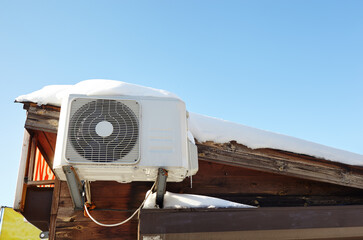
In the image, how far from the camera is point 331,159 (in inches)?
139

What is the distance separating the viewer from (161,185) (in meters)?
2.53

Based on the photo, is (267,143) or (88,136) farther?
(267,143)

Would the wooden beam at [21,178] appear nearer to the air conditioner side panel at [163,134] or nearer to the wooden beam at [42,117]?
the wooden beam at [42,117]

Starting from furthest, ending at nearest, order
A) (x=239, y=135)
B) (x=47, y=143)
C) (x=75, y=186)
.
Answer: (x=47, y=143)
(x=239, y=135)
(x=75, y=186)

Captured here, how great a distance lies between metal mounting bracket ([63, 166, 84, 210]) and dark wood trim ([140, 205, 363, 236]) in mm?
566

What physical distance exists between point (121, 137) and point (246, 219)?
1181 mm

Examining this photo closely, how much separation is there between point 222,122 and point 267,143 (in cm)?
51

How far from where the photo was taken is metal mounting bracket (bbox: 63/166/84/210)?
7.83 feet

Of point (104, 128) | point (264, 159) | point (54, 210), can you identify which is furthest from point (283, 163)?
point (54, 210)

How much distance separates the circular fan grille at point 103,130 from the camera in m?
2.30

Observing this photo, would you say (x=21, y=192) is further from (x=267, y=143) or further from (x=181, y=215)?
(x=267, y=143)

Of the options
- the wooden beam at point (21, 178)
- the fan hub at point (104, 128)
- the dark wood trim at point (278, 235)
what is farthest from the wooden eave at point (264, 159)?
the fan hub at point (104, 128)

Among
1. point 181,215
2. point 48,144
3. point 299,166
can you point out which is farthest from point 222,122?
point 48,144

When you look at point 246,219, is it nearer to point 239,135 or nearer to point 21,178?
point 239,135
